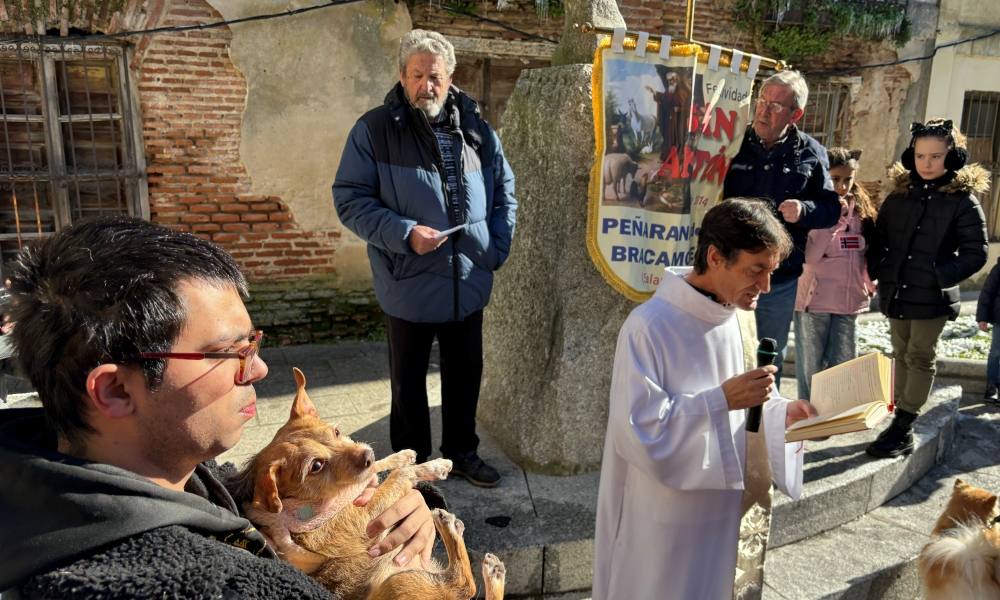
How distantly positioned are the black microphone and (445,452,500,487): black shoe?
1760mm

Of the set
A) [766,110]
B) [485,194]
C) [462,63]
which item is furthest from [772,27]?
[485,194]

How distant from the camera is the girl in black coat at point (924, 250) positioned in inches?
176

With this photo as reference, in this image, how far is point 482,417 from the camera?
15.7 ft

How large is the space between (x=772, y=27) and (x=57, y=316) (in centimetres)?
1000

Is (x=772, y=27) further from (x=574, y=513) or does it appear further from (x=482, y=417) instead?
(x=574, y=513)

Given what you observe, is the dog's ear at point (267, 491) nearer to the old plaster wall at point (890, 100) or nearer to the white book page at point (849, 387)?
the white book page at point (849, 387)

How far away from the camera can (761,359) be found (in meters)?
2.27

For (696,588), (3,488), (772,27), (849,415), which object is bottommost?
(696,588)

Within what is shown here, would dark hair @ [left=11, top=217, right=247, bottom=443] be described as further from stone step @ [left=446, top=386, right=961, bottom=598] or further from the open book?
stone step @ [left=446, top=386, right=961, bottom=598]

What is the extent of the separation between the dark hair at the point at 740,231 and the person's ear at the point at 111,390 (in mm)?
1895

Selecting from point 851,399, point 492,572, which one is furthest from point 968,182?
point 492,572

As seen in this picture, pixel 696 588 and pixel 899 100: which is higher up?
pixel 899 100

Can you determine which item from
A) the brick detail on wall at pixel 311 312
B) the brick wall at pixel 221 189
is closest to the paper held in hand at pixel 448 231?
the brick wall at pixel 221 189

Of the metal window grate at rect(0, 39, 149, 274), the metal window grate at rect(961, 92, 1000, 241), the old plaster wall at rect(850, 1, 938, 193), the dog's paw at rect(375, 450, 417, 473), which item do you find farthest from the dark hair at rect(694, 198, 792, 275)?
the metal window grate at rect(961, 92, 1000, 241)
